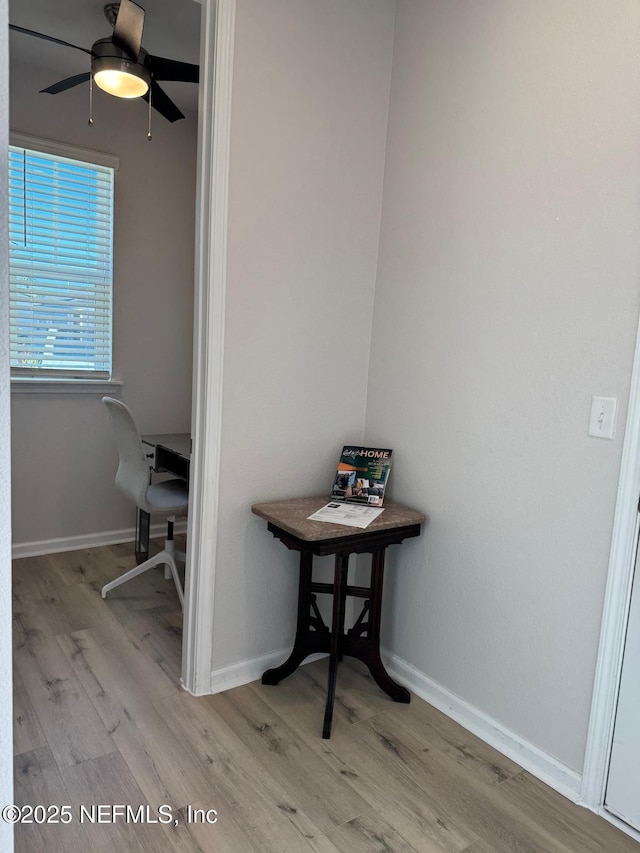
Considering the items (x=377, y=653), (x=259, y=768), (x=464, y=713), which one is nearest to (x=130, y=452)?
(x=377, y=653)

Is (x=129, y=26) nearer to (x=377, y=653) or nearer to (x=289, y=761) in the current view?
(x=377, y=653)

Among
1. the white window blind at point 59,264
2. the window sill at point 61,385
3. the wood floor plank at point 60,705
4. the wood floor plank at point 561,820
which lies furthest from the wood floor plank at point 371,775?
the white window blind at point 59,264

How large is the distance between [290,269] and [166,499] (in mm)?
1419

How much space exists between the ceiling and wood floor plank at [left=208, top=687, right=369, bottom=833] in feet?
9.36

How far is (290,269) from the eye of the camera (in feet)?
7.34

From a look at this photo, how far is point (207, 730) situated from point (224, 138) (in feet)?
6.55

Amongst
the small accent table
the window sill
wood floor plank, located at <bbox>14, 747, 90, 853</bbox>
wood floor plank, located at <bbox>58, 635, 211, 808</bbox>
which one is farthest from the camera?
the window sill

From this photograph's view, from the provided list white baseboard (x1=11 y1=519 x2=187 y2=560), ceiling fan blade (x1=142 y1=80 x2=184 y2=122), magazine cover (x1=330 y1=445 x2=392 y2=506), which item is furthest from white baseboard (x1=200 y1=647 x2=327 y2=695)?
ceiling fan blade (x1=142 y1=80 x2=184 y2=122)

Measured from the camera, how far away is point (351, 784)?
70.1 inches

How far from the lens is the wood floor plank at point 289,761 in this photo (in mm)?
1681

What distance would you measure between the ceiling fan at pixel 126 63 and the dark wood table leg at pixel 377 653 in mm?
2139

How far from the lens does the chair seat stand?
295 cm

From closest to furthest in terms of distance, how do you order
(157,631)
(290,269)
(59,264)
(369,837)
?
(369,837), (290,269), (157,631), (59,264)

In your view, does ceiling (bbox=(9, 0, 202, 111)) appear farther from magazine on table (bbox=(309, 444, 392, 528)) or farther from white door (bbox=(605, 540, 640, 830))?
white door (bbox=(605, 540, 640, 830))
